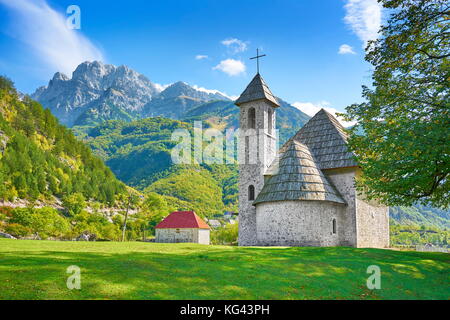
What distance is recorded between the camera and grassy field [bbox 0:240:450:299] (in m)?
8.11

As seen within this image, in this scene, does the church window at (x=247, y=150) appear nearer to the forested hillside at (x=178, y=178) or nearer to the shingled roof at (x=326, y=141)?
the shingled roof at (x=326, y=141)

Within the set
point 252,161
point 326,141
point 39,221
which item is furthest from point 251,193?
point 39,221

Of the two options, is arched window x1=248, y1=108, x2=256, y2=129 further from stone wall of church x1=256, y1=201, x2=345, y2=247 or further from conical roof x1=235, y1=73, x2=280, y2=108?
stone wall of church x1=256, y1=201, x2=345, y2=247

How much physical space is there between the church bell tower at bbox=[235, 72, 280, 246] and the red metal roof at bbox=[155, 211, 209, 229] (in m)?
20.3

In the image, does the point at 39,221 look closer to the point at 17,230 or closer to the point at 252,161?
the point at 17,230

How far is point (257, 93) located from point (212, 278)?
2341 cm

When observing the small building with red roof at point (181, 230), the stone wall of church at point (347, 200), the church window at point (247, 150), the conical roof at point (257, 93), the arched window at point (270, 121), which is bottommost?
the small building with red roof at point (181, 230)

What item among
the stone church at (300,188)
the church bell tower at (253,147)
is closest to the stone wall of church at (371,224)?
the stone church at (300,188)

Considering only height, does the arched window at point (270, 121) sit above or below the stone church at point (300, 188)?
above

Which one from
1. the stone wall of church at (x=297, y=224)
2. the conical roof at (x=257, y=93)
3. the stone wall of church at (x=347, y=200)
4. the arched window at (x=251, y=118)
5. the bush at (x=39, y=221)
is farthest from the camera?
the bush at (x=39, y=221)

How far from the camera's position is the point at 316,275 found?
12.4m

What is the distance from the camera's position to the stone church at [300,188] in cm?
2509

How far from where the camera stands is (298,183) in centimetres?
2564

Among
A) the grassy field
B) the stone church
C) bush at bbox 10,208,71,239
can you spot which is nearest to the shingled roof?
the stone church
